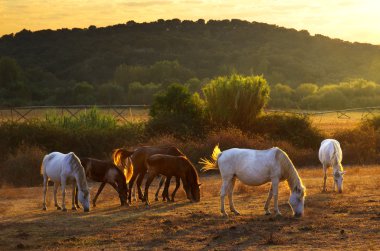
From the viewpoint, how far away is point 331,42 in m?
142

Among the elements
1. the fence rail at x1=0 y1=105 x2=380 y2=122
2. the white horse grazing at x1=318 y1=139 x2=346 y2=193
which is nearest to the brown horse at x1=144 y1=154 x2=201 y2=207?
the white horse grazing at x1=318 y1=139 x2=346 y2=193

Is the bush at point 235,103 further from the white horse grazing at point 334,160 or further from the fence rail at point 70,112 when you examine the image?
the white horse grazing at point 334,160

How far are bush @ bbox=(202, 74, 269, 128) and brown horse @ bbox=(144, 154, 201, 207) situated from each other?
1526 centimetres

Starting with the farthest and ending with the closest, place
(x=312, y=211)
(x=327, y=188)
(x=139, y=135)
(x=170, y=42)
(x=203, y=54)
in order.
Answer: (x=170, y=42)
(x=203, y=54)
(x=139, y=135)
(x=327, y=188)
(x=312, y=211)

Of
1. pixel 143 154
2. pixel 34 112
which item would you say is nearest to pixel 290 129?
pixel 143 154

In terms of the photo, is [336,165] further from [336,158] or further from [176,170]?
[176,170]

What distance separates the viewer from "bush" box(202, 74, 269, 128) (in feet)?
115

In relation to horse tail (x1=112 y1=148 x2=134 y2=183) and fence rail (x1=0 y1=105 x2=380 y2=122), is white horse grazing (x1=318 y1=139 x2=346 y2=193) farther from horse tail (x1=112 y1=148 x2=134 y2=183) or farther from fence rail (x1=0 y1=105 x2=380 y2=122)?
fence rail (x1=0 y1=105 x2=380 y2=122)

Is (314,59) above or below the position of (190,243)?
above

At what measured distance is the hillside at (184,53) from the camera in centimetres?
10519

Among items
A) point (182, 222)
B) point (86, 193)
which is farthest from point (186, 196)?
point (182, 222)

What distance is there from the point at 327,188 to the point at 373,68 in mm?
109165

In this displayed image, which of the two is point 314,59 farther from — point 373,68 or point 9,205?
point 9,205

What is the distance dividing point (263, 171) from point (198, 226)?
2.11 meters
